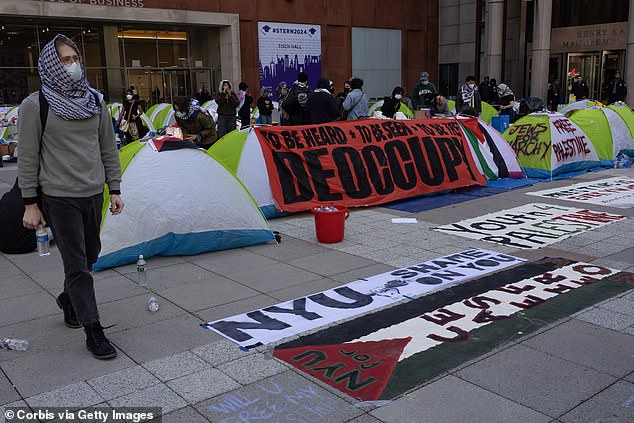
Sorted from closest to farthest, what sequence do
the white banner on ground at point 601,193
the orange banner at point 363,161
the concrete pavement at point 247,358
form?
the concrete pavement at point 247,358 < the orange banner at point 363,161 < the white banner on ground at point 601,193

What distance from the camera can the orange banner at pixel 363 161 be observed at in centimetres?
900

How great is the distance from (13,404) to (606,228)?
690 centimetres

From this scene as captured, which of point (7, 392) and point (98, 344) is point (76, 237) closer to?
point (98, 344)

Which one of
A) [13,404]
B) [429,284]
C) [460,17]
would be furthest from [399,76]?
[13,404]

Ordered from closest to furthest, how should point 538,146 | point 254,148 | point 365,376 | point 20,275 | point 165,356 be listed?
1. point 365,376
2. point 165,356
3. point 20,275
4. point 254,148
5. point 538,146

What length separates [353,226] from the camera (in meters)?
8.32

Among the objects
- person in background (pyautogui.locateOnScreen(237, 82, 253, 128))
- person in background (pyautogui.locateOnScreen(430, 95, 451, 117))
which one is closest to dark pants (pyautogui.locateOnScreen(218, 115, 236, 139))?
person in background (pyautogui.locateOnScreen(237, 82, 253, 128))

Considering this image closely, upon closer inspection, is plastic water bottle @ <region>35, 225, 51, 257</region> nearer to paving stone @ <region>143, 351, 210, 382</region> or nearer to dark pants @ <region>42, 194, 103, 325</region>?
dark pants @ <region>42, 194, 103, 325</region>

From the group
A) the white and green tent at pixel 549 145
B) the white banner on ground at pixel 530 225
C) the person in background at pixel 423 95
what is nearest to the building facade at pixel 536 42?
the person in background at pixel 423 95

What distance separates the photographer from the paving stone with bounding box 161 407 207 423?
11.4ft

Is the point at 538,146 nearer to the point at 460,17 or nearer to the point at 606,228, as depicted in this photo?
the point at 606,228

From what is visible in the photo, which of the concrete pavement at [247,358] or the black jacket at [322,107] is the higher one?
the black jacket at [322,107]

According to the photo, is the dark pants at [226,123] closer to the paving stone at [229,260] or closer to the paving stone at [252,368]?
the paving stone at [229,260]

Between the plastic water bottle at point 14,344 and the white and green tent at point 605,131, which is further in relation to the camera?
the white and green tent at point 605,131
